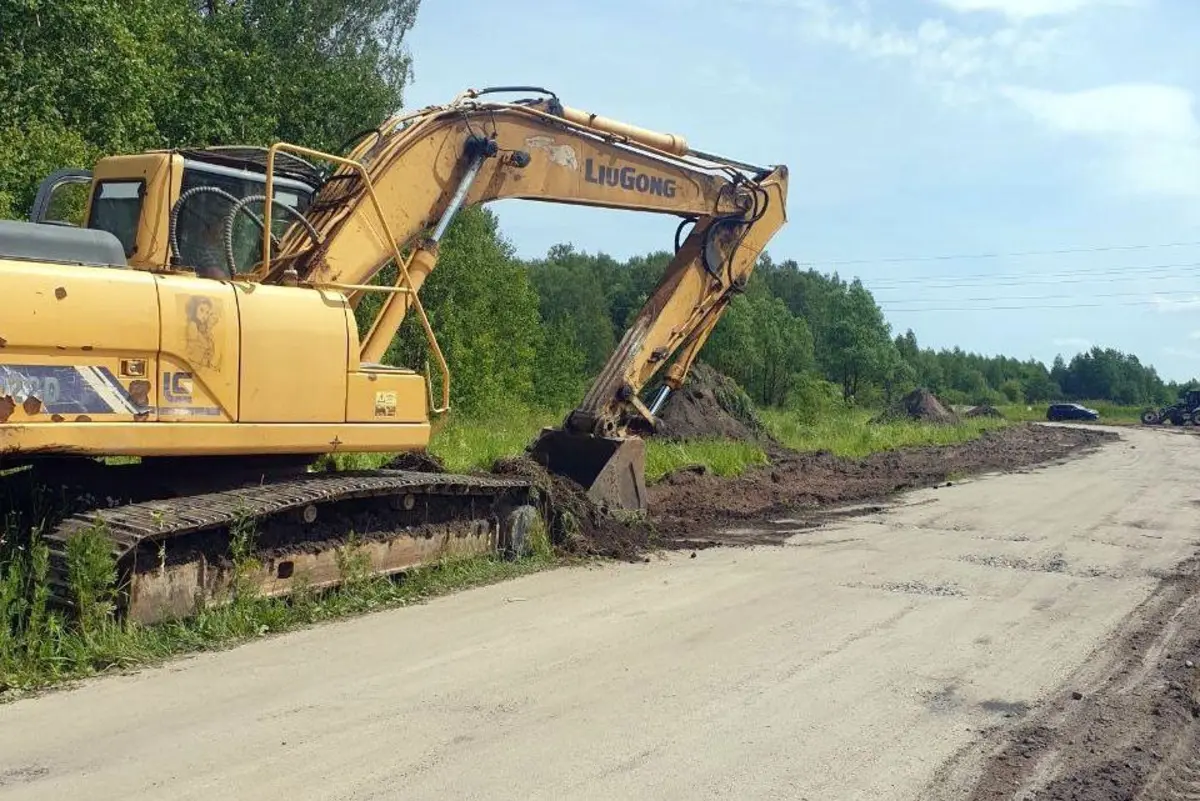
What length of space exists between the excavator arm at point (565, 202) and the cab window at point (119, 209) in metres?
0.78

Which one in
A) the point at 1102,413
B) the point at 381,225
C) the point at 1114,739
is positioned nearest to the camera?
the point at 1114,739

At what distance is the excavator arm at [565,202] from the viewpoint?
815 cm

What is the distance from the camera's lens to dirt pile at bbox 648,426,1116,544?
1192 cm

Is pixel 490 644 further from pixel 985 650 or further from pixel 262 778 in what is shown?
pixel 985 650

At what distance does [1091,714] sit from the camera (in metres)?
5.39

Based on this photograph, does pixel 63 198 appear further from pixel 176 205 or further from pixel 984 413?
pixel 984 413

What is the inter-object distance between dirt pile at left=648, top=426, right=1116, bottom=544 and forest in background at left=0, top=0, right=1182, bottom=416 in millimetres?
6987

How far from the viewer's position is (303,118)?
80.8 ft

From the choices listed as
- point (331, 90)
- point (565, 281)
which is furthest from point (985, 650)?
point (565, 281)

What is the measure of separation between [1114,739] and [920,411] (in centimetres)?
3159

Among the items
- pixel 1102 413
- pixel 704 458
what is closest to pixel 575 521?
pixel 704 458

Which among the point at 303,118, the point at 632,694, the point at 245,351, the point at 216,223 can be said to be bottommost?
the point at 632,694

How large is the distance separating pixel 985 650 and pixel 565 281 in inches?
2656

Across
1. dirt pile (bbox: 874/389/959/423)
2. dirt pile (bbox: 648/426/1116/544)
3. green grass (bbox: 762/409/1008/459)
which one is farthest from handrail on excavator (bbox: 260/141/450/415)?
dirt pile (bbox: 874/389/959/423)
